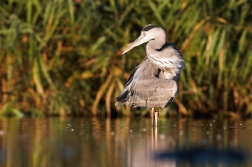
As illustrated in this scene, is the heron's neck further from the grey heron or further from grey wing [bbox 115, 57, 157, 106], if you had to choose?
grey wing [bbox 115, 57, 157, 106]

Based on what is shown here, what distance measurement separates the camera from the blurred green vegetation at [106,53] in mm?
9422

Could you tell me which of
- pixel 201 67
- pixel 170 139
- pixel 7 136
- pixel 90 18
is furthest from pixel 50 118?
pixel 170 139

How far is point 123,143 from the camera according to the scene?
6.02 meters

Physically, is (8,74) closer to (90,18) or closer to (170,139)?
(90,18)

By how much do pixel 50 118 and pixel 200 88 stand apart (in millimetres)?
1847

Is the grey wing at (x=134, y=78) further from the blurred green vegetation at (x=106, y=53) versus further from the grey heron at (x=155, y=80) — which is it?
the blurred green vegetation at (x=106, y=53)

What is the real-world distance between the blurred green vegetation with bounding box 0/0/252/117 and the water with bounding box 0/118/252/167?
0.98 m

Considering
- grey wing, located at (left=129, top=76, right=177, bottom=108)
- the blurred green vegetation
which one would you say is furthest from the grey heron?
the blurred green vegetation

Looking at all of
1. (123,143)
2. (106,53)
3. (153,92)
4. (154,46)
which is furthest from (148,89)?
(106,53)

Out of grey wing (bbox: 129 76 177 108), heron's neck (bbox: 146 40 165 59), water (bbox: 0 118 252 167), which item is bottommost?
water (bbox: 0 118 252 167)

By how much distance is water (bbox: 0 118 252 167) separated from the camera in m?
4.89

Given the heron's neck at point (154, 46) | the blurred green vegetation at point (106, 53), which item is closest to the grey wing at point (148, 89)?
the heron's neck at point (154, 46)

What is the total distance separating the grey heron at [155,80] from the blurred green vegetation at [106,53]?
58.2 inches

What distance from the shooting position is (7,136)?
22.0 ft
